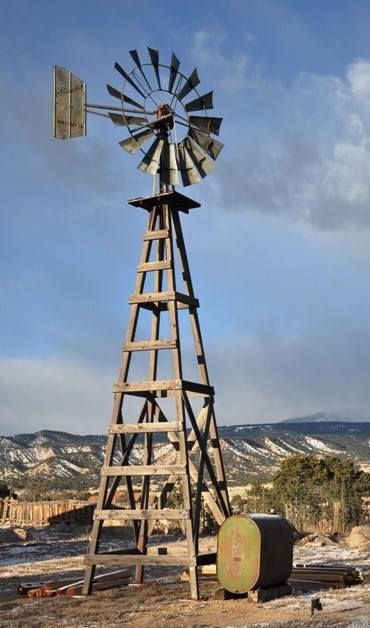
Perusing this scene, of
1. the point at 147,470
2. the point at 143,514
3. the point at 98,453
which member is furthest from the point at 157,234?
the point at 98,453

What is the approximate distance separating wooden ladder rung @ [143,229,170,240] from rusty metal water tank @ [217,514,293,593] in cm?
613

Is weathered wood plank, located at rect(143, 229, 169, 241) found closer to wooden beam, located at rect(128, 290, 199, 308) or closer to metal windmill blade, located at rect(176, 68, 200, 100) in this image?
wooden beam, located at rect(128, 290, 199, 308)

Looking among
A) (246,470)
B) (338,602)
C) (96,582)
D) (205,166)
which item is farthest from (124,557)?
(246,470)

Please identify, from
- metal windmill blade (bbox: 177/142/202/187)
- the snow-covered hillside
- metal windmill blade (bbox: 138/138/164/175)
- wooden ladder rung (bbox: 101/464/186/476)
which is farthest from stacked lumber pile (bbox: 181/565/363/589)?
the snow-covered hillside

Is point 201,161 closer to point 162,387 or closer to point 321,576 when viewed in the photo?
point 162,387

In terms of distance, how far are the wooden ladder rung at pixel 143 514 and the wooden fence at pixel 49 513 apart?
25790 millimetres

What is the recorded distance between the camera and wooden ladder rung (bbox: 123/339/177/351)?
1639 cm

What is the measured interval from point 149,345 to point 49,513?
2784 cm

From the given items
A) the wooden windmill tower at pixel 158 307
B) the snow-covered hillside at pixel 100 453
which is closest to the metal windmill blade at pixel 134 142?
the wooden windmill tower at pixel 158 307

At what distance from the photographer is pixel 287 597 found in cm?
1522

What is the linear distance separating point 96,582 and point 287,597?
13.8 ft

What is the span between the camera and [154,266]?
56.7 feet

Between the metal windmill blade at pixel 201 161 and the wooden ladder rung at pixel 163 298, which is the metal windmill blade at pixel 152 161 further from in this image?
the wooden ladder rung at pixel 163 298

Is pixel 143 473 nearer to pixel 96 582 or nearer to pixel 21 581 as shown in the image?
pixel 96 582
